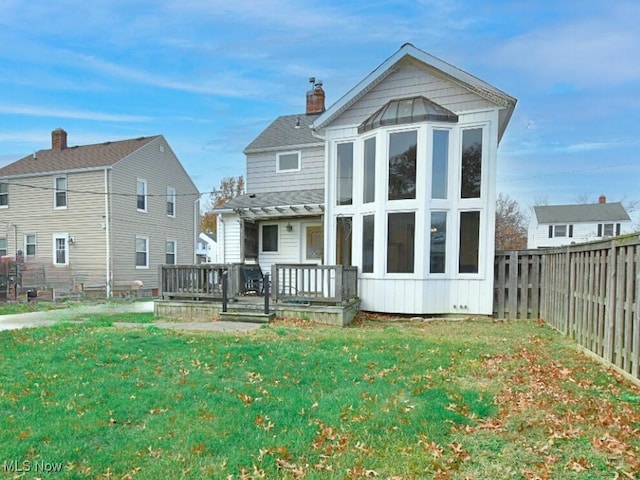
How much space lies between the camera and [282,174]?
538 inches

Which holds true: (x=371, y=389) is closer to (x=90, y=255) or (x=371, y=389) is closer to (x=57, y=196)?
(x=90, y=255)

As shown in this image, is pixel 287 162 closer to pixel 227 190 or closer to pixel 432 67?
pixel 432 67

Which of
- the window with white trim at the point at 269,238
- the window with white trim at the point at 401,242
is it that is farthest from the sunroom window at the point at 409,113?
the window with white trim at the point at 269,238

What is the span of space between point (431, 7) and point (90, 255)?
17851mm

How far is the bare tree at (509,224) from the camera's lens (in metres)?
36.4

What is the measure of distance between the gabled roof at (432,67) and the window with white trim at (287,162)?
9.64 ft

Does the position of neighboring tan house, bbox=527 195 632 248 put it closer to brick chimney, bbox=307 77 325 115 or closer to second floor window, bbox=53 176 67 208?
brick chimney, bbox=307 77 325 115

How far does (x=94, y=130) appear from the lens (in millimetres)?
24594

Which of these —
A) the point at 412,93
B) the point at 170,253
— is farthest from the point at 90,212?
the point at 412,93

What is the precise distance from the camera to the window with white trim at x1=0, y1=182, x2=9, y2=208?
20.5 meters

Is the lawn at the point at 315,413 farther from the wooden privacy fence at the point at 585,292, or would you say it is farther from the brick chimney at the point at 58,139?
the brick chimney at the point at 58,139

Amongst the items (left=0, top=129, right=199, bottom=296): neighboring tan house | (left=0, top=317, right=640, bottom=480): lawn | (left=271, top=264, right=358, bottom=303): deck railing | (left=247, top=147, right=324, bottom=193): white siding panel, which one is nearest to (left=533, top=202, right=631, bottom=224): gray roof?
(left=247, top=147, right=324, bottom=193): white siding panel

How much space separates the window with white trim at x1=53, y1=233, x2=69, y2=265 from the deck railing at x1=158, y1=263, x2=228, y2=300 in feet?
40.2

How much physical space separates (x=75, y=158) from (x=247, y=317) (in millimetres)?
16702
